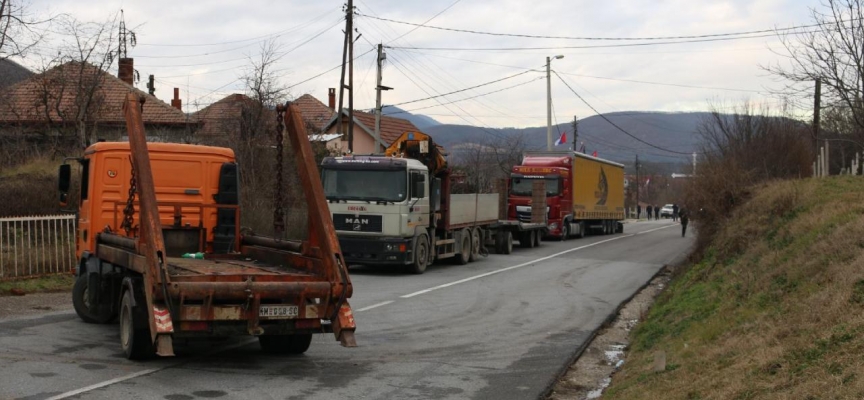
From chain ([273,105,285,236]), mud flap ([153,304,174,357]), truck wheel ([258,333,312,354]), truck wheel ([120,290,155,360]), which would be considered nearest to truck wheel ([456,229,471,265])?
chain ([273,105,285,236])

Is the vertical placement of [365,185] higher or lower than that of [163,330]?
higher

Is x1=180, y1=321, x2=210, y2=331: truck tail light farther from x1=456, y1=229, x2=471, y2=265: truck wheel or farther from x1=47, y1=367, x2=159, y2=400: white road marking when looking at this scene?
x1=456, y1=229, x2=471, y2=265: truck wheel

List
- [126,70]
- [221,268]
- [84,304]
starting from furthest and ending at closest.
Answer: [126,70] < [84,304] < [221,268]

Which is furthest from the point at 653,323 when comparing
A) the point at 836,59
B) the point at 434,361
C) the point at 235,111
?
the point at 235,111

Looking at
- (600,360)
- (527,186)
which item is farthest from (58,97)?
(600,360)

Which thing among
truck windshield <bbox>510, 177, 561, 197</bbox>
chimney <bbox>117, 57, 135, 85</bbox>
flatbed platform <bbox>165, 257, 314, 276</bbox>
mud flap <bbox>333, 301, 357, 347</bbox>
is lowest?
mud flap <bbox>333, 301, 357, 347</bbox>

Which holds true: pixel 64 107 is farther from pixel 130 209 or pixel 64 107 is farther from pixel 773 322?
pixel 773 322

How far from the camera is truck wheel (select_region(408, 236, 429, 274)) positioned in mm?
21208

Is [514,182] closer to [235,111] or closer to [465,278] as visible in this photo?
[235,111]

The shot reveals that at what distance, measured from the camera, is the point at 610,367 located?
10344 mm

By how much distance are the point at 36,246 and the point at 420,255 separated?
8.79m

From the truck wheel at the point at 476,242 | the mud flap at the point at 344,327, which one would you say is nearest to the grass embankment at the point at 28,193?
the truck wheel at the point at 476,242

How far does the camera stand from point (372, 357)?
10.0 metres

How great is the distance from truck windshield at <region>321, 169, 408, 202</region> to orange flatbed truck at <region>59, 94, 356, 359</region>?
836 cm
